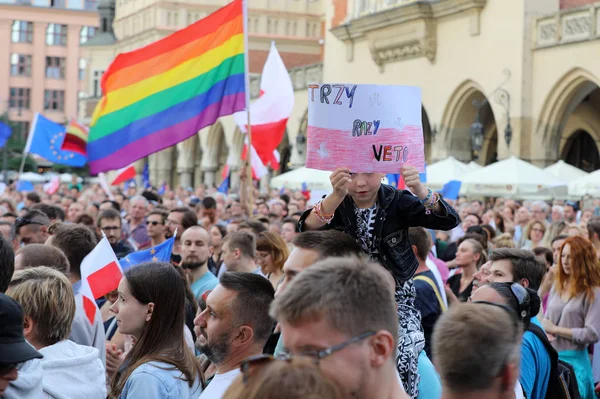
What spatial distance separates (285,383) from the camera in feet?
7.93

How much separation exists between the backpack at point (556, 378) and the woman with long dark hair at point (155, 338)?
6.01ft

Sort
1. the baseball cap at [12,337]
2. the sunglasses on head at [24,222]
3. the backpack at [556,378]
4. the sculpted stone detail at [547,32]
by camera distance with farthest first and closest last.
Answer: the sculpted stone detail at [547,32], the sunglasses on head at [24,222], the backpack at [556,378], the baseball cap at [12,337]

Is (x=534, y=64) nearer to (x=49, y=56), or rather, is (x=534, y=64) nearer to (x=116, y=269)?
(x=116, y=269)

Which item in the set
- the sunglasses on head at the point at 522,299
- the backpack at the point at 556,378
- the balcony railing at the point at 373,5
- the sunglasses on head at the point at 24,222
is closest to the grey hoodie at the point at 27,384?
the sunglasses on head at the point at 522,299

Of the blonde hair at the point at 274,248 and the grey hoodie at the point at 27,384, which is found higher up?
the blonde hair at the point at 274,248

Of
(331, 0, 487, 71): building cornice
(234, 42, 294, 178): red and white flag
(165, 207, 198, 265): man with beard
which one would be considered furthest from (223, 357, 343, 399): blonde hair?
(331, 0, 487, 71): building cornice

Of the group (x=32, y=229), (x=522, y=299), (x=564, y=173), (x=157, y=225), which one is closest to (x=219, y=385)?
(x=522, y=299)

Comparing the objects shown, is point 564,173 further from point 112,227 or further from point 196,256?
point 196,256

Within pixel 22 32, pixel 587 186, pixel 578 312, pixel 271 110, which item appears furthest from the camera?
pixel 22 32

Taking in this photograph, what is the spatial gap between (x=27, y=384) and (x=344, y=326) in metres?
1.47

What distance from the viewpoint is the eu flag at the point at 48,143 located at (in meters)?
21.5

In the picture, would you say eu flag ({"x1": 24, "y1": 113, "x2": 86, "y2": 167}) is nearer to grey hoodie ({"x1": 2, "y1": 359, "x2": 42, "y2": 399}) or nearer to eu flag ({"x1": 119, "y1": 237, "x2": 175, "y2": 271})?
eu flag ({"x1": 119, "y1": 237, "x2": 175, "y2": 271})

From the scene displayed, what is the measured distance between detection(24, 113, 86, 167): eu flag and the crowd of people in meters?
13.8

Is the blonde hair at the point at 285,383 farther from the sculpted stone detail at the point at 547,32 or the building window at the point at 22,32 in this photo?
the building window at the point at 22,32
